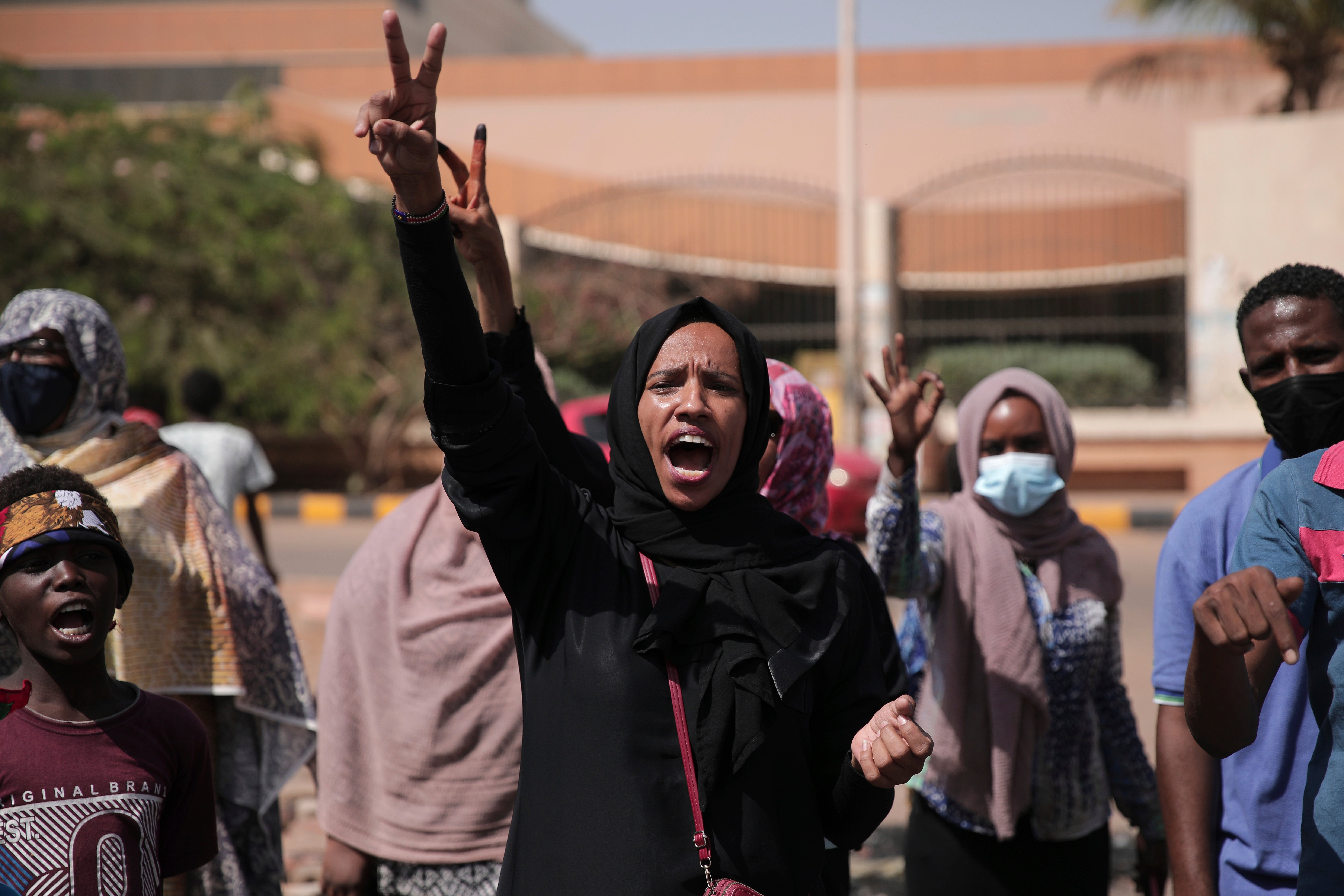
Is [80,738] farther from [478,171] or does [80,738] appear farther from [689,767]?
[478,171]

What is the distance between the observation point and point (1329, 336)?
2.40 m

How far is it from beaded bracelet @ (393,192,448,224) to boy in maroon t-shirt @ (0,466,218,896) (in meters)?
0.92

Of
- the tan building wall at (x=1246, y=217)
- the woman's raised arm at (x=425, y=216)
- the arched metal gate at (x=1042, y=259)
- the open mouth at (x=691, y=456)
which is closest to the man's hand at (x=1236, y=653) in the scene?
the open mouth at (x=691, y=456)

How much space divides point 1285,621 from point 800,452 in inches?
54.2

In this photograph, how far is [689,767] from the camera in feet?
5.85

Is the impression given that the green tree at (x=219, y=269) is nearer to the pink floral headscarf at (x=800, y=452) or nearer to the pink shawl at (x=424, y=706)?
the pink shawl at (x=424, y=706)

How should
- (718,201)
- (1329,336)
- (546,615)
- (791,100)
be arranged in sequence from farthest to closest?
(791,100) → (718,201) → (1329,336) → (546,615)

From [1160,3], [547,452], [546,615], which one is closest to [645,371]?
[546,615]

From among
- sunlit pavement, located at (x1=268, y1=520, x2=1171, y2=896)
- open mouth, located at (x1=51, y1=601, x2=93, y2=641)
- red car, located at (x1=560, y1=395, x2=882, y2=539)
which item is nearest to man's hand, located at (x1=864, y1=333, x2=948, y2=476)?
open mouth, located at (x1=51, y1=601, x2=93, y2=641)

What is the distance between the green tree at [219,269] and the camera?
1384cm

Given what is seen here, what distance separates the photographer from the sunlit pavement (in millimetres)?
4387

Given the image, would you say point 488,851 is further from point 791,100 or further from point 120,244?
point 791,100

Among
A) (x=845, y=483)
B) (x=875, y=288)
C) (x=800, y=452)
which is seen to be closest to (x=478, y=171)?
(x=800, y=452)

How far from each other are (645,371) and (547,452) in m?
0.90
